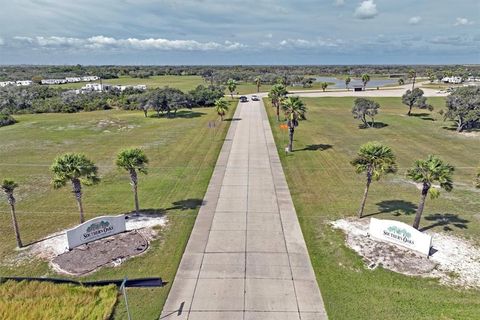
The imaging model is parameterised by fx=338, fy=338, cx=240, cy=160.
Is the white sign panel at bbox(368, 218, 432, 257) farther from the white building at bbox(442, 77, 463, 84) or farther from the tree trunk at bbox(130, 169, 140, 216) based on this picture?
Answer: the white building at bbox(442, 77, 463, 84)

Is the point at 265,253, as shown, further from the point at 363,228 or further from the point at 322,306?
the point at 363,228

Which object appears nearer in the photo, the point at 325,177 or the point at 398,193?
the point at 398,193

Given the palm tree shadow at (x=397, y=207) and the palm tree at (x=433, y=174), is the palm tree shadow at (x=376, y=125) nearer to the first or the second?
the palm tree shadow at (x=397, y=207)

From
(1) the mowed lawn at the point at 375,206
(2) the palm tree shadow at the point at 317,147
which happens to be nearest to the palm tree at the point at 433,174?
(1) the mowed lawn at the point at 375,206

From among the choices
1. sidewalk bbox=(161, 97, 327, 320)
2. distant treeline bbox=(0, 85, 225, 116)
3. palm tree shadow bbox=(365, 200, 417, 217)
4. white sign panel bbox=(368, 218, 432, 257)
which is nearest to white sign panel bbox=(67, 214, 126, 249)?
sidewalk bbox=(161, 97, 327, 320)

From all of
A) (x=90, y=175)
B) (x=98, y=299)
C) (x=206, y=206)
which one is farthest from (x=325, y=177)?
(x=98, y=299)

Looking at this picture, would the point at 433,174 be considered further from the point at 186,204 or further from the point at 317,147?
the point at 317,147

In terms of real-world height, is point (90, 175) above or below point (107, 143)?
above
